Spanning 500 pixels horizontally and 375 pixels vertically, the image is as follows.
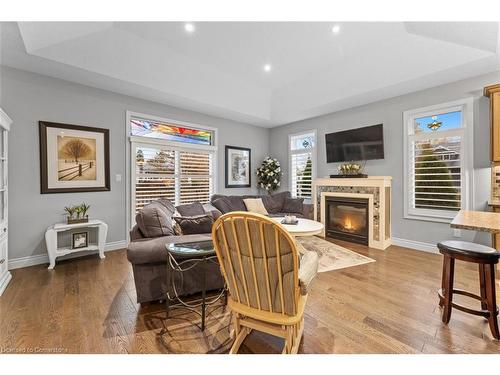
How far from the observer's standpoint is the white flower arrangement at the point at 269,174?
246 inches

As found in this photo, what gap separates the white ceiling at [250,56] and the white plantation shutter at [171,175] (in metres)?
1.03

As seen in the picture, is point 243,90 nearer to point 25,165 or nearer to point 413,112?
point 413,112

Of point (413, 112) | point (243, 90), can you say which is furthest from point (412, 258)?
point (243, 90)

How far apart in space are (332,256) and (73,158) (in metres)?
4.43

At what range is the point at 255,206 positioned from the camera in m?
5.12

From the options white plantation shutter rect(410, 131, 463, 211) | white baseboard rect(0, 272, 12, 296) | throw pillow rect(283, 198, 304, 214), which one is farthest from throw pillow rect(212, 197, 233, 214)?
white plantation shutter rect(410, 131, 463, 211)

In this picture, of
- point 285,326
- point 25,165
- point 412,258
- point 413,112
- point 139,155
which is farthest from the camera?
point 139,155

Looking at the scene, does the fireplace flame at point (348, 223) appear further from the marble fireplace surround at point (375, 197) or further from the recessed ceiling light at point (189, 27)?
the recessed ceiling light at point (189, 27)

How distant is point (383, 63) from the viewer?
3.75 m

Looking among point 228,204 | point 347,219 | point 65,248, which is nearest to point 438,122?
point 347,219

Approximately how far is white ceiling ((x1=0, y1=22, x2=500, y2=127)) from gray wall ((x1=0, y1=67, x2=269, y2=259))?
226 millimetres

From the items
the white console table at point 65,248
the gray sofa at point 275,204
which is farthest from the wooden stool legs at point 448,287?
the white console table at point 65,248
